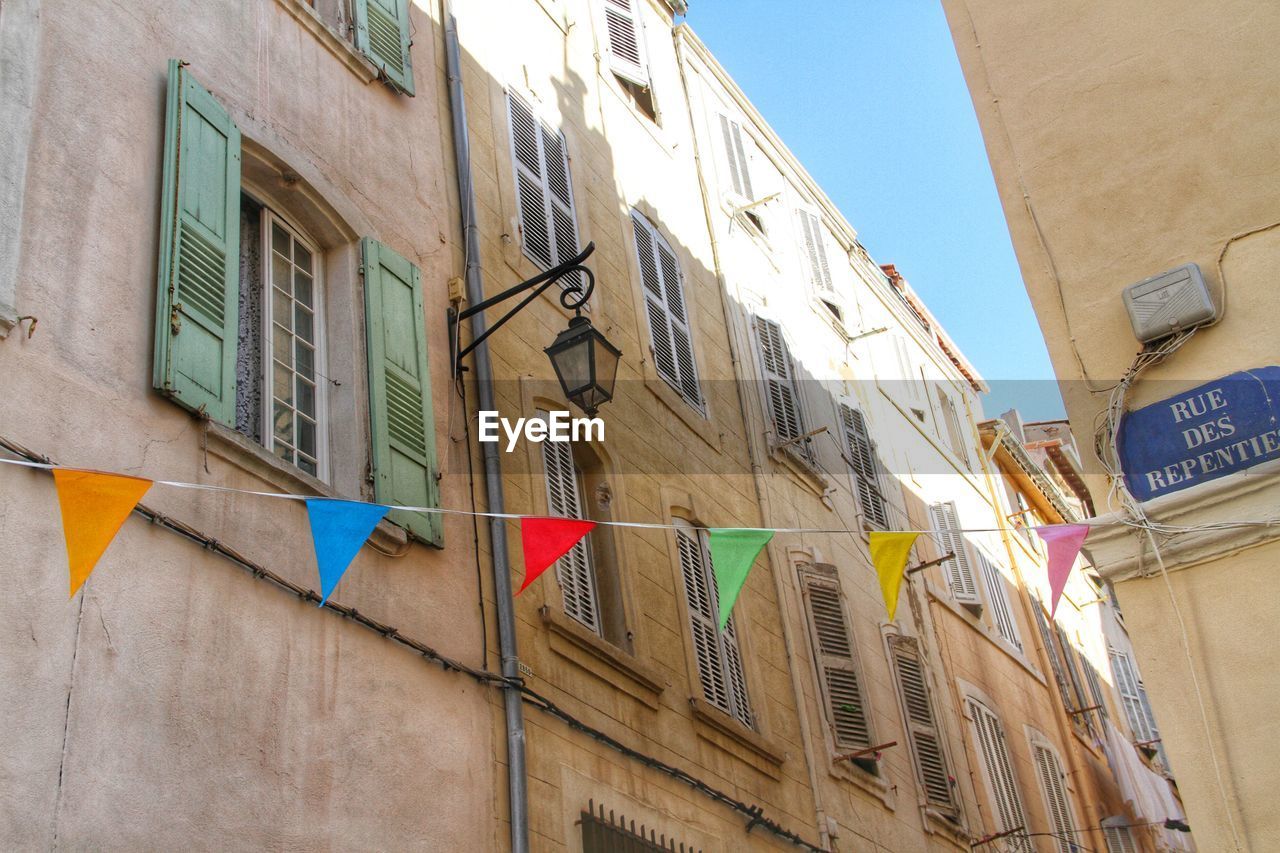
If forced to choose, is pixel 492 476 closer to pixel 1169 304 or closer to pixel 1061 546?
pixel 1061 546

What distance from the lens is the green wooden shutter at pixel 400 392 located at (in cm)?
795

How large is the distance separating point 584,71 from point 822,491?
15.3 ft

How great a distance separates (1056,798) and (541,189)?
35.2 ft

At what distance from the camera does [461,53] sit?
1125 cm

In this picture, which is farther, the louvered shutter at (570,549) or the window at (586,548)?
the window at (586,548)

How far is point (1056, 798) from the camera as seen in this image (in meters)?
18.3

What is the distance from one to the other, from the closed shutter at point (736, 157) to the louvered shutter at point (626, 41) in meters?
2.08

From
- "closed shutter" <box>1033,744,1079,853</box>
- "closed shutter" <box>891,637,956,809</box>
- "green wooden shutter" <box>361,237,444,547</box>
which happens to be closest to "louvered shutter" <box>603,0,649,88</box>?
"closed shutter" <box>891,637,956,809</box>

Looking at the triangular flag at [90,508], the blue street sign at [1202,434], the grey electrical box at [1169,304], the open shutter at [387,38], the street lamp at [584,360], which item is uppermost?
the open shutter at [387,38]

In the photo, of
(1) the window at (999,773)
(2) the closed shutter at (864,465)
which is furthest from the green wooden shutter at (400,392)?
(1) the window at (999,773)

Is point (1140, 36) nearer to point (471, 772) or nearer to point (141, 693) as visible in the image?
point (471, 772)

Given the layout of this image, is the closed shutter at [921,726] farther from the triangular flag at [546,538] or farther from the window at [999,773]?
the triangular flag at [546,538]

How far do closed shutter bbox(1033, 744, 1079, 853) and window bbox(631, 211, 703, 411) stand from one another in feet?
25.9

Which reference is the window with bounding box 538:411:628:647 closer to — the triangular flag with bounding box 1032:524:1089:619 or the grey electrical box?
the triangular flag with bounding box 1032:524:1089:619
